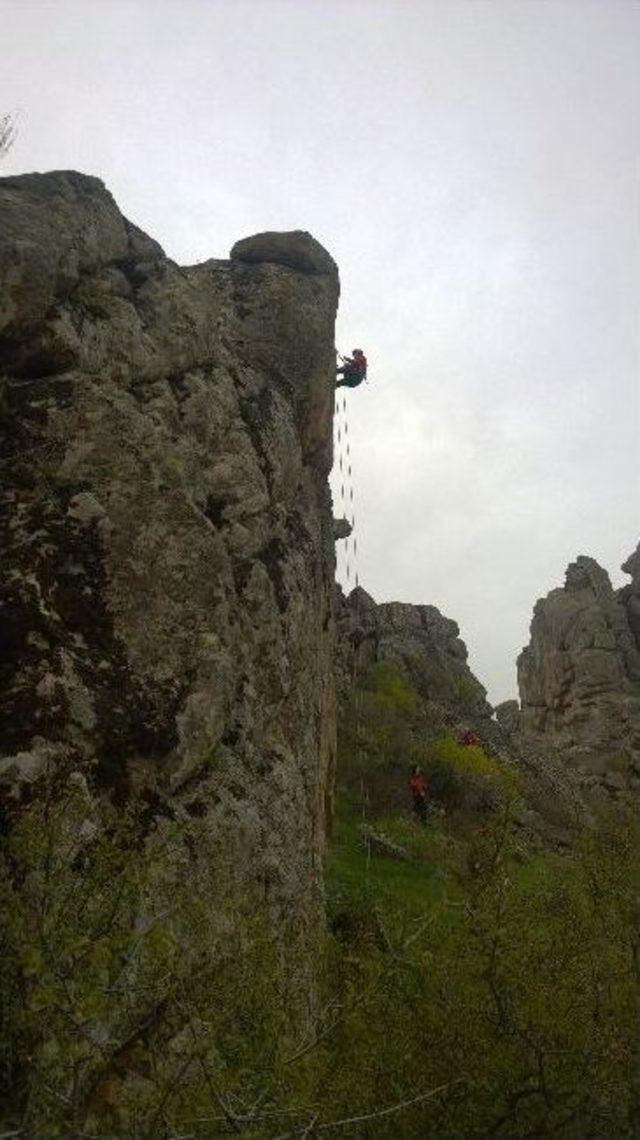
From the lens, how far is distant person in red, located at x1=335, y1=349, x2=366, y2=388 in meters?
28.6

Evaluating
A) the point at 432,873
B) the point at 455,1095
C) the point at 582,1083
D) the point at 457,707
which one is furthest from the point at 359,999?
the point at 457,707

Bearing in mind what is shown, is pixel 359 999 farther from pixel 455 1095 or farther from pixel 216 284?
pixel 216 284

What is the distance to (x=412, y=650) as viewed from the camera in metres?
58.2

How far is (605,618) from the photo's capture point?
69.1 m

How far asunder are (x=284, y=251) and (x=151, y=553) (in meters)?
15.2

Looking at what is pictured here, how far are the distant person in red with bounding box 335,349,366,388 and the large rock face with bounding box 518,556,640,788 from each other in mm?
43706

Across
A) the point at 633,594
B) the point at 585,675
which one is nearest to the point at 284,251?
the point at 585,675

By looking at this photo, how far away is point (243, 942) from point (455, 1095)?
2920mm

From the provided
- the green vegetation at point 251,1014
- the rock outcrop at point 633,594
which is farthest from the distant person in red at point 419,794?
the rock outcrop at point 633,594

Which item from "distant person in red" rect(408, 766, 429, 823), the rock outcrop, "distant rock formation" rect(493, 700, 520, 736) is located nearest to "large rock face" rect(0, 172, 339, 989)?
"distant person in red" rect(408, 766, 429, 823)

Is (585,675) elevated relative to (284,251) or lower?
lower

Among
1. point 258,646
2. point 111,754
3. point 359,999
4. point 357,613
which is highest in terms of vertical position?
point 357,613

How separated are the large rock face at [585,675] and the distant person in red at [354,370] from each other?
→ 4371 cm

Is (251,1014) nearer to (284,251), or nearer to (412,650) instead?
(284,251)
